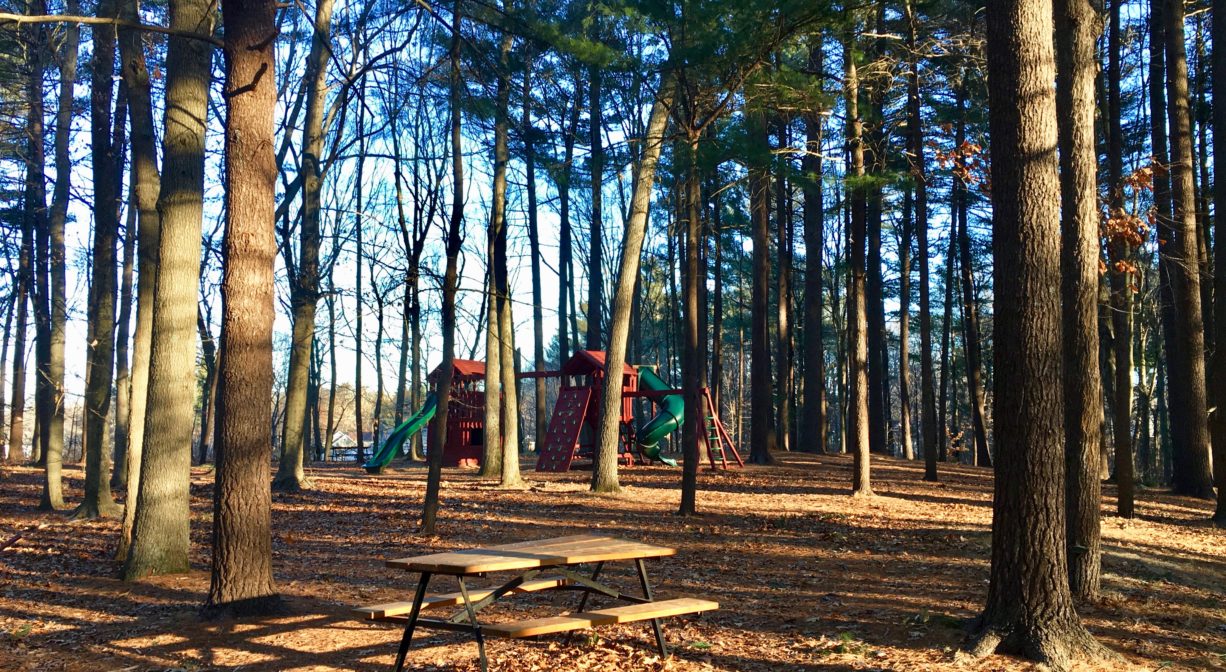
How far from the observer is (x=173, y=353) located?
7.83m

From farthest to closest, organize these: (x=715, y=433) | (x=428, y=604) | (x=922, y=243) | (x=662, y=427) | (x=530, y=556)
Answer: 1. (x=662, y=427)
2. (x=715, y=433)
3. (x=922, y=243)
4. (x=428, y=604)
5. (x=530, y=556)

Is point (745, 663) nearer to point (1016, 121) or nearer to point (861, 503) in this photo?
point (1016, 121)

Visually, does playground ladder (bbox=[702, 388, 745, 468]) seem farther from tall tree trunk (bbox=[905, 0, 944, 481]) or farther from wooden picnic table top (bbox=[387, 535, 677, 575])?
wooden picnic table top (bbox=[387, 535, 677, 575])

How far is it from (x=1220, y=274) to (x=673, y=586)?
316 inches

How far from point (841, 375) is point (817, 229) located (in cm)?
1056

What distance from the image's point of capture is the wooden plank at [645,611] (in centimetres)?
461

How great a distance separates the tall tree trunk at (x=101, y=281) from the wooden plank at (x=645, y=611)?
838 centimetres

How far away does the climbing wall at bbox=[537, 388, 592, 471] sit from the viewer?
1798cm

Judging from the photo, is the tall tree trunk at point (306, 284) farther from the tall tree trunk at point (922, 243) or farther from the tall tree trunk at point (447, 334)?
the tall tree trunk at point (922, 243)

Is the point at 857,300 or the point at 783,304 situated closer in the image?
the point at 857,300

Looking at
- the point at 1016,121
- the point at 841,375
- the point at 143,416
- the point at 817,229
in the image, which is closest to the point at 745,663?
the point at 1016,121

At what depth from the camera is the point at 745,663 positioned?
517 centimetres

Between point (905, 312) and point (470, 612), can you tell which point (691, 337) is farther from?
point (905, 312)

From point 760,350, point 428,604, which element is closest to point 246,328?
point 428,604
